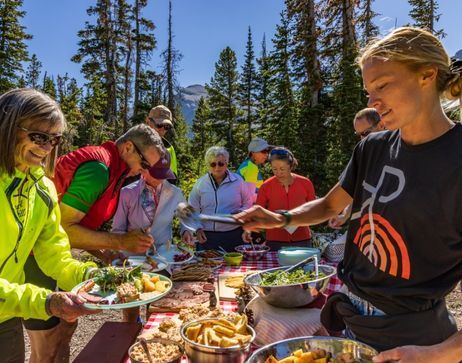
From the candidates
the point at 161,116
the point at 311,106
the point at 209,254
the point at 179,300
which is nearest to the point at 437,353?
the point at 179,300

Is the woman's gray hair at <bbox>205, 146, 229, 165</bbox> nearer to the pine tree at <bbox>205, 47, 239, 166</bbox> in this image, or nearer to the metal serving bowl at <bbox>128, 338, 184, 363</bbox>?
the metal serving bowl at <bbox>128, 338, 184, 363</bbox>

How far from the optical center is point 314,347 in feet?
4.11

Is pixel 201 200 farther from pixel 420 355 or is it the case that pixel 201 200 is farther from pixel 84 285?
pixel 420 355

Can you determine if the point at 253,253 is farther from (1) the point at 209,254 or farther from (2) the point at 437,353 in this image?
(2) the point at 437,353

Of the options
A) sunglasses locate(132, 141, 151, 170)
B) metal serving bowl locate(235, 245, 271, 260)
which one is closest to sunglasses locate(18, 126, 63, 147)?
sunglasses locate(132, 141, 151, 170)

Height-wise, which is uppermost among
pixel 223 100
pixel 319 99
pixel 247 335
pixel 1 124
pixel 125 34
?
pixel 125 34

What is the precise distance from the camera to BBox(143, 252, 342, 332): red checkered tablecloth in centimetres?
200

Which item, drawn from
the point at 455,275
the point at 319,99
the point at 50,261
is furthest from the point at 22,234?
the point at 319,99

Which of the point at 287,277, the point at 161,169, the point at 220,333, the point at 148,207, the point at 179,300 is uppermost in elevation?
the point at 161,169

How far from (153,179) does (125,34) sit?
24.8 metres

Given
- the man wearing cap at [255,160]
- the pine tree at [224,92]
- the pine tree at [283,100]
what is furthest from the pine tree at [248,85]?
the man wearing cap at [255,160]

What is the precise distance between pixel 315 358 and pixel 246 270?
1.75 metres

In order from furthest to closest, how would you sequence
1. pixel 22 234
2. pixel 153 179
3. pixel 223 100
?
pixel 223 100
pixel 153 179
pixel 22 234

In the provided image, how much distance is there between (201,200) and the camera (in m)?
4.34
